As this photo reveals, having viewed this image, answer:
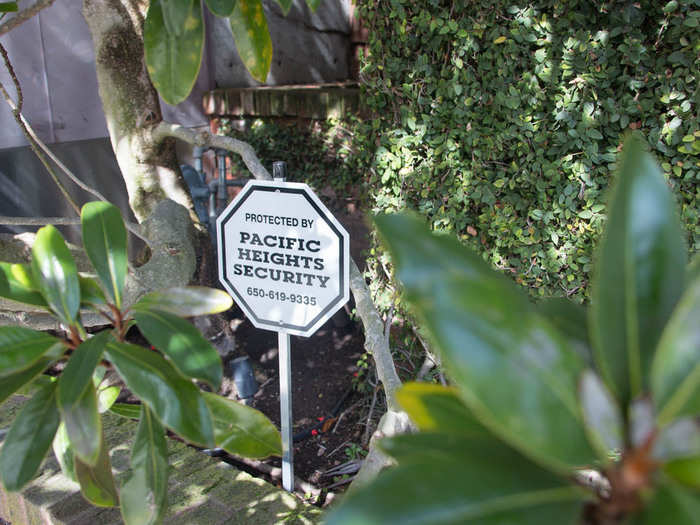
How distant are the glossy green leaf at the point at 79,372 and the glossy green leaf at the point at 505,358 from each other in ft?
2.27

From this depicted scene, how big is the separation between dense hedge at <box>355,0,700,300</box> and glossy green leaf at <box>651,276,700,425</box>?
2.05 m

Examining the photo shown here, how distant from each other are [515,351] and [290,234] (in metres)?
1.80

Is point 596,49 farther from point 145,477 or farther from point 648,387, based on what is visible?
point 145,477

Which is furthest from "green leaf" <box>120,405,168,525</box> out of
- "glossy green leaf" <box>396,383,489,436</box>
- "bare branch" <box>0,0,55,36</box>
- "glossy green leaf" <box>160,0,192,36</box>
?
"bare branch" <box>0,0,55,36</box>

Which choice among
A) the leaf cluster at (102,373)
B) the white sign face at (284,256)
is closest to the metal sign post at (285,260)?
the white sign face at (284,256)

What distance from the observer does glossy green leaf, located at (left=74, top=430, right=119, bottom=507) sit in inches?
49.0

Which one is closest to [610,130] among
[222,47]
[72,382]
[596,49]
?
[596,49]

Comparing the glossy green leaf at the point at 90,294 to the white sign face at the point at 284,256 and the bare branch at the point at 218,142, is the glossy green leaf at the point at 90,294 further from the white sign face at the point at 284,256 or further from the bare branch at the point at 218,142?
the bare branch at the point at 218,142

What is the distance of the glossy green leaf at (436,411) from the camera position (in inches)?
25.7

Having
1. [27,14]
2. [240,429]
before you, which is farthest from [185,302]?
[27,14]

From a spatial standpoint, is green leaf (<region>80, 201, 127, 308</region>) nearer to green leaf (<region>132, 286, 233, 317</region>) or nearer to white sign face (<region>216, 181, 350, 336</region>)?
green leaf (<region>132, 286, 233, 317</region>)

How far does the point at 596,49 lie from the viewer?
2.36 meters

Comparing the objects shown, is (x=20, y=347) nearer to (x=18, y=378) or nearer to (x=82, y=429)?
(x=18, y=378)

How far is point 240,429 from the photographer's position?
132cm
